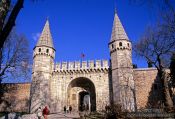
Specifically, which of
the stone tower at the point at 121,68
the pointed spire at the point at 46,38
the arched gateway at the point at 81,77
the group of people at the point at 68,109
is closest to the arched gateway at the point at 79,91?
the arched gateway at the point at 81,77

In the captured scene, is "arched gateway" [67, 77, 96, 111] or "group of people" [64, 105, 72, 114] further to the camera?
"arched gateway" [67, 77, 96, 111]

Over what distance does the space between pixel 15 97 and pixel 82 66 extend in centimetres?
835

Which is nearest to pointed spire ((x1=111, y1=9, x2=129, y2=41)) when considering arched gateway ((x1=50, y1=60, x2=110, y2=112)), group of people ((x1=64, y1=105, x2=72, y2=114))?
arched gateway ((x1=50, y1=60, x2=110, y2=112))

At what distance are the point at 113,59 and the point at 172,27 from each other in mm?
9331

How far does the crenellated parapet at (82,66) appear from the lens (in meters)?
26.3

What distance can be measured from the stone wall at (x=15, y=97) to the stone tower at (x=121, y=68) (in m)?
10.0

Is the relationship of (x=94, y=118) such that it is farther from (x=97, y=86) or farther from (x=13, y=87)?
(x=13, y=87)

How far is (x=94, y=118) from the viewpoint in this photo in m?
14.9

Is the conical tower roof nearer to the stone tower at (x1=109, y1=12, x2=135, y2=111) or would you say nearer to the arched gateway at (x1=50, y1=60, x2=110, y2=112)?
the stone tower at (x1=109, y1=12, x2=135, y2=111)

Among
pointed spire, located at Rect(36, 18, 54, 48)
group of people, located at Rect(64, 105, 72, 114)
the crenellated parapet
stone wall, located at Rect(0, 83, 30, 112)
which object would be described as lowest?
group of people, located at Rect(64, 105, 72, 114)

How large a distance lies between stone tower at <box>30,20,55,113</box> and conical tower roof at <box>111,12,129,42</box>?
280 inches

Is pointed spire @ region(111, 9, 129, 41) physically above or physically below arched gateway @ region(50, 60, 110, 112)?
above

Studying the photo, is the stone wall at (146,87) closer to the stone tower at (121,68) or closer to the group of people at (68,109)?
the stone tower at (121,68)

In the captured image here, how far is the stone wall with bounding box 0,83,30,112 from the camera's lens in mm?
27094
